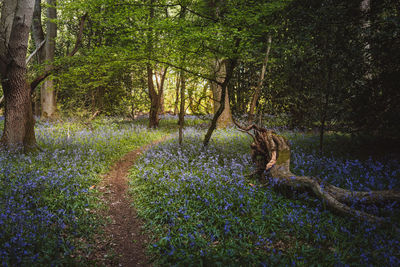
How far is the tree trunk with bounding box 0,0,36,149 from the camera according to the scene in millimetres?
7414

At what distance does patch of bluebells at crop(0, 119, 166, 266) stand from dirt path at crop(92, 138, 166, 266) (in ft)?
1.09

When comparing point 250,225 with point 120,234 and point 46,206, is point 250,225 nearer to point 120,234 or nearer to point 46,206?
point 120,234

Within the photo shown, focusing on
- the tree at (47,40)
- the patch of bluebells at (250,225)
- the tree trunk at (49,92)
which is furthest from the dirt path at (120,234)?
the tree trunk at (49,92)

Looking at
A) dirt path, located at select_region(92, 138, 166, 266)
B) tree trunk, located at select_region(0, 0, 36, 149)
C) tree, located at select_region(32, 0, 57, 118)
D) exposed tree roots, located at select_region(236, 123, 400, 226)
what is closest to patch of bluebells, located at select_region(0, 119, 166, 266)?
dirt path, located at select_region(92, 138, 166, 266)

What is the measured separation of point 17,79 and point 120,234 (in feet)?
21.7

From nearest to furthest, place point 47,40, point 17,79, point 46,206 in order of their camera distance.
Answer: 1. point 46,206
2. point 17,79
3. point 47,40

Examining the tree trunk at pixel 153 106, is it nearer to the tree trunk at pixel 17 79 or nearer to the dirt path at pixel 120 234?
the tree trunk at pixel 17 79

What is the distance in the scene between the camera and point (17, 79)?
7.61 metres

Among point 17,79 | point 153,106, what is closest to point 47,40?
point 153,106

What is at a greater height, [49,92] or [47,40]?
[47,40]

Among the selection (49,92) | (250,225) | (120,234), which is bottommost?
(120,234)

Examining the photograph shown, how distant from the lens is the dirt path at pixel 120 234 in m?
3.87

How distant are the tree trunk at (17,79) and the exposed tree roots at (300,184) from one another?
307 inches

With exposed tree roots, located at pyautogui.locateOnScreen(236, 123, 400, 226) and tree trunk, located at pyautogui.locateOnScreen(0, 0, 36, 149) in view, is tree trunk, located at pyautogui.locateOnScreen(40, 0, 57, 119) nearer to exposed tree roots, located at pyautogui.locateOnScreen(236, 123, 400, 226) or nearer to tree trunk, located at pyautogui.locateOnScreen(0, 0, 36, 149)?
tree trunk, located at pyautogui.locateOnScreen(0, 0, 36, 149)
